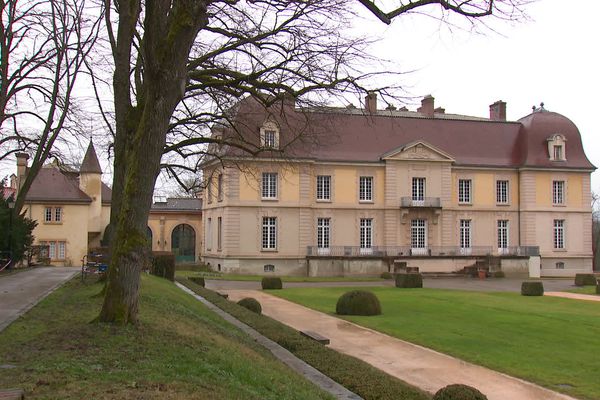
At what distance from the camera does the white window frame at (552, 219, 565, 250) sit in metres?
47.7

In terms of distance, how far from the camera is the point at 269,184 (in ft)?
141

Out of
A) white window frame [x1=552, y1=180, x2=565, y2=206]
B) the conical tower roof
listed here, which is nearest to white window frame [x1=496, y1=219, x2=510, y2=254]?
white window frame [x1=552, y1=180, x2=565, y2=206]

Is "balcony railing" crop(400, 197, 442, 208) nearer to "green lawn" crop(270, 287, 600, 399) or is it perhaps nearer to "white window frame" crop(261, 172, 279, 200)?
"white window frame" crop(261, 172, 279, 200)

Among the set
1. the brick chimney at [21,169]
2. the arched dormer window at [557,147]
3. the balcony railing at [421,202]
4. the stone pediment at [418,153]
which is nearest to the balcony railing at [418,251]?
the balcony railing at [421,202]

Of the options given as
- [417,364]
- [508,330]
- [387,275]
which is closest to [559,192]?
[387,275]

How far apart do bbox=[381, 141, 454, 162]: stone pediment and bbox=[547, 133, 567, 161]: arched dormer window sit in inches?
350

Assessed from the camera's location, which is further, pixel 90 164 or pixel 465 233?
pixel 90 164

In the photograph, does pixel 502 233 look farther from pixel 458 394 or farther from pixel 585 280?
pixel 458 394

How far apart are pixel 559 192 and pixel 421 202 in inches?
486

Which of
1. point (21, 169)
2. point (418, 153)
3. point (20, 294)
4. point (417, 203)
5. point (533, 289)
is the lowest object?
Answer: point (533, 289)

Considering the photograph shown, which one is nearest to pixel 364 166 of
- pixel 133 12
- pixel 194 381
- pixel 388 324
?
pixel 388 324

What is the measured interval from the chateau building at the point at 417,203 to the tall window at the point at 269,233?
0.07 metres

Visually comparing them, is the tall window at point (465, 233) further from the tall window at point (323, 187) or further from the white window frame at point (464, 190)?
the tall window at point (323, 187)

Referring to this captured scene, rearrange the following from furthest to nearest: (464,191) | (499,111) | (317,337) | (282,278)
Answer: (499,111) < (464,191) < (282,278) < (317,337)
